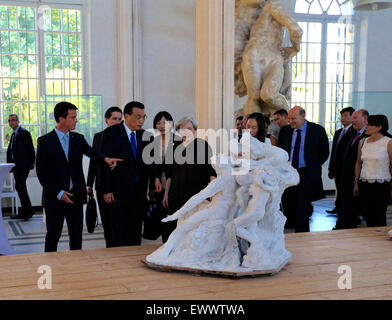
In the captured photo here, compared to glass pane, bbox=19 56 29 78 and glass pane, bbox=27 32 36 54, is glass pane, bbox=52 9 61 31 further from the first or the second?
glass pane, bbox=19 56 29 78

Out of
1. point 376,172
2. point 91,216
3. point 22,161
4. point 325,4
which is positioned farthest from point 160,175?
point 325,4

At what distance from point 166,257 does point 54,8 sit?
321 inches

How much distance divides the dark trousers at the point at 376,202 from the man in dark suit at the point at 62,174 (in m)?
3.14

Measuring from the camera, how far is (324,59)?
1237 cm

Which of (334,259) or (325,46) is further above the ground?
(325,46)

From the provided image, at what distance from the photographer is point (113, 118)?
19.1 feet

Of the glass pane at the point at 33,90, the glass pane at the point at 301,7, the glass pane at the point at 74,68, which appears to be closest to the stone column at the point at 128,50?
the glass pane at the point at 74,68

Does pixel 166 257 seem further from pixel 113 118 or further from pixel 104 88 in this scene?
pixel 104 88

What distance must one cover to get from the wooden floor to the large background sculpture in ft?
13.8

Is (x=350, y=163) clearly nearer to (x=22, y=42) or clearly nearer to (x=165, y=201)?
(x=165, y=201)

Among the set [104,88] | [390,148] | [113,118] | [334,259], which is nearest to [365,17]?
[104,88]

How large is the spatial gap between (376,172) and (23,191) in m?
5.63

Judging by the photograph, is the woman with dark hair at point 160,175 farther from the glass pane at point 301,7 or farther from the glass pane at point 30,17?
the glass pane at point 301,7

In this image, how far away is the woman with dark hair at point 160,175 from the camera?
4.88 m
